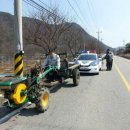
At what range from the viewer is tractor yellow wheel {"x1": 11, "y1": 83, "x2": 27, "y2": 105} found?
7.52 meters

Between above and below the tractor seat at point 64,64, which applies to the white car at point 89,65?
below

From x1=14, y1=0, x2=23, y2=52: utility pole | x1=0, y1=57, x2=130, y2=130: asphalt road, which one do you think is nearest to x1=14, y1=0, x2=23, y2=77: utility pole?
x1=14, y1=0, x2=23, y2=52: utility pole

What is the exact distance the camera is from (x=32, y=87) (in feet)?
27.4

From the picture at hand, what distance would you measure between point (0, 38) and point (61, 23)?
120 feet

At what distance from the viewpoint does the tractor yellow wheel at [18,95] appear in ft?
24.7

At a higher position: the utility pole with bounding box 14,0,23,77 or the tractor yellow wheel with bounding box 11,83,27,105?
the utility pole with bounding box 14,0,23,77

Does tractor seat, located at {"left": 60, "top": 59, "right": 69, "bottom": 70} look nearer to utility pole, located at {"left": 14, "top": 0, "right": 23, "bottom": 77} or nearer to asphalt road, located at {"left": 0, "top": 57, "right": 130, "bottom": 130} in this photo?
utility pole, located at {"left": 14, "top": 0, "right": 23, "bottom": 77}

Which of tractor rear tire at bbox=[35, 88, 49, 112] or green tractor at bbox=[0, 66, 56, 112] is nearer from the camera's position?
green tractor at bbox=[0, 66, 56, 112]

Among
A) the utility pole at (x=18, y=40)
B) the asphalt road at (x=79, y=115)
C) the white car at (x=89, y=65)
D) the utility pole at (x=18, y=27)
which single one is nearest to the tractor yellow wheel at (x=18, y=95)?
the asphalt road at (x=79, y=115)

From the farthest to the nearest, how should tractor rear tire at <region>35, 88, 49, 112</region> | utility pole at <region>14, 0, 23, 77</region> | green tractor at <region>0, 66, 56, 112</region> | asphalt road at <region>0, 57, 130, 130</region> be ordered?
utility pole at <region>14, 0, 23, 77</region> < tractor rear tire at <region>35, 88, 49, 112</region> < green tractor at <region>0, 66, 56, 112</region> < asphalt road at <region>0, 57, 130, 130</region>

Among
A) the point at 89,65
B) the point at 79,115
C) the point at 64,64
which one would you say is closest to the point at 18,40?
the point at 64,64

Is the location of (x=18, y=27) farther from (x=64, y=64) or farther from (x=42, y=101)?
(x=42, y=101)

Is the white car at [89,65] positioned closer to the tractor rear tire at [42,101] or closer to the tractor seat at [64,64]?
the tractor seat at [64,64]

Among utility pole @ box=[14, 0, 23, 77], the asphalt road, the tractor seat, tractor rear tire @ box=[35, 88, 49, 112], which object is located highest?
utility pole @ box=[14, 0, 23, 77]
